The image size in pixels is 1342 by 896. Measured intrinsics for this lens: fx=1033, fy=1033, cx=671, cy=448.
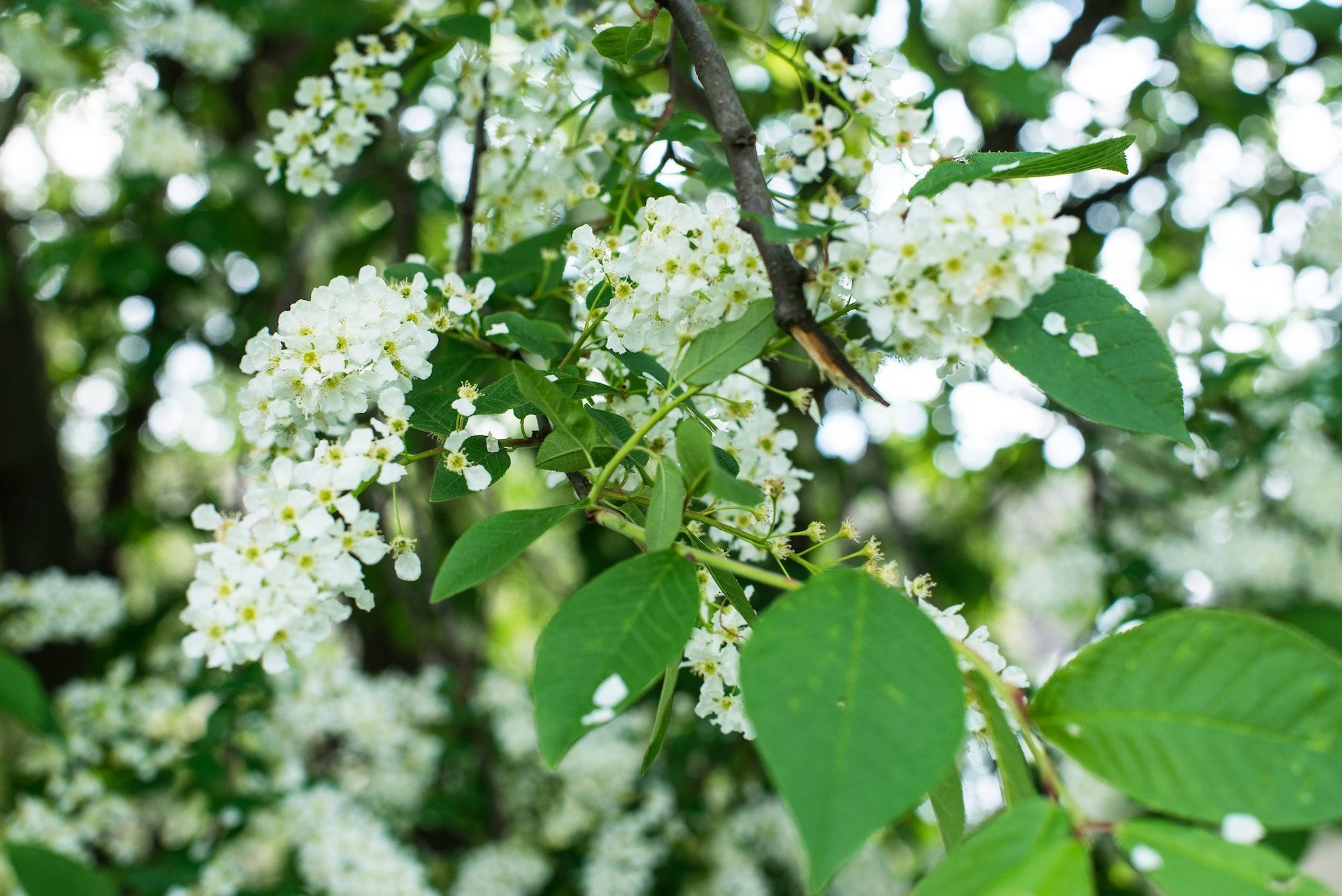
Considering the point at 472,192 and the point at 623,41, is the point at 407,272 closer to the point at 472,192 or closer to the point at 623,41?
the point at 472,192

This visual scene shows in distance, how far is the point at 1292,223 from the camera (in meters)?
3.50

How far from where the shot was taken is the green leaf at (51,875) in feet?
5.72

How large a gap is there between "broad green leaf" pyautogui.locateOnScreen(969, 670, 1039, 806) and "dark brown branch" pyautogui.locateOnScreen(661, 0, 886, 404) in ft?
0.85

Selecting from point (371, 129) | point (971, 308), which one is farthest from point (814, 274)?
point (371, 129)

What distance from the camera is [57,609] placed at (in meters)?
2.98

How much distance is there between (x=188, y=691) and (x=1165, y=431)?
243 centimetres

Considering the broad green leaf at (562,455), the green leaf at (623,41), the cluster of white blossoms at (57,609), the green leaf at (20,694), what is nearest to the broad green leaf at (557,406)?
the broad green leaf at (562,455)

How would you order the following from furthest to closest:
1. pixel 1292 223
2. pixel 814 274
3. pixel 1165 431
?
pixel 1292 223, pixel 814 274, pixel 1165 431

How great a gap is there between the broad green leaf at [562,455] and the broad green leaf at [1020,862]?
454 millimetres

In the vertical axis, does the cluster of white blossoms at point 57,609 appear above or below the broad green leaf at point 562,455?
below

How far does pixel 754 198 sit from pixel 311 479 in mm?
484

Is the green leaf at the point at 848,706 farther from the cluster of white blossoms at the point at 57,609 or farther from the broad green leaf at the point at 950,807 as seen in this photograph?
the cluster of white blossoms at the point at 57,609

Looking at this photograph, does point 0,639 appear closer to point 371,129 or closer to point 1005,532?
point 371,129

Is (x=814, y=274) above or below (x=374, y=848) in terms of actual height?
above
